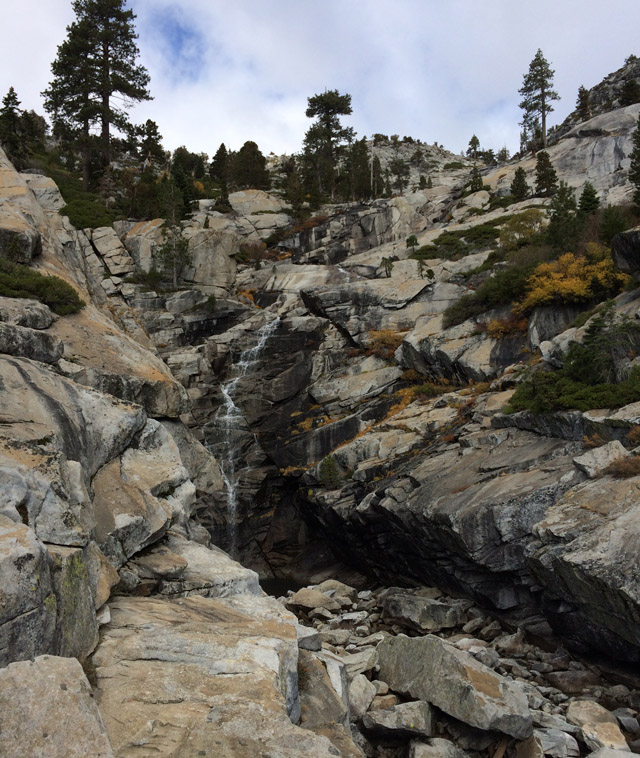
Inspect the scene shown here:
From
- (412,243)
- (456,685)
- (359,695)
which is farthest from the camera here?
(412,243)

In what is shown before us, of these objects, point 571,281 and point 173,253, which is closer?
point 571,281

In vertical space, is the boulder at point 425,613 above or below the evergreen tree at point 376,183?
below

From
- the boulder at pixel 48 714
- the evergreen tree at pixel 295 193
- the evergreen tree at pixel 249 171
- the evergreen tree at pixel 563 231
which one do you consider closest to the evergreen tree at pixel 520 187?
the evergreen tree at pixel 563 231

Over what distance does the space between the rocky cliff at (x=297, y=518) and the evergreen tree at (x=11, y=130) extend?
735cm

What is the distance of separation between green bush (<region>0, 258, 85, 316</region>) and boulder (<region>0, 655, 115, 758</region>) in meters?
20.1

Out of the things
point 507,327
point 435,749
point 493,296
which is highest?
point 493,296

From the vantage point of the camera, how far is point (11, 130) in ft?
178

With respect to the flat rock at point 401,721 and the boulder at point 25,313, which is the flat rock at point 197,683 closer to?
the flat rock at point 401,721

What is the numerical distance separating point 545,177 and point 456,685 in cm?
6014

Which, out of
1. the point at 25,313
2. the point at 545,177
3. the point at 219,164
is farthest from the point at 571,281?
the point at 219,164

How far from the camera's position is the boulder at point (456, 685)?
11.3 metres

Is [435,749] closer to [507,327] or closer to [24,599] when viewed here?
[24,599]

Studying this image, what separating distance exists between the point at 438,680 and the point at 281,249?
5471 cm

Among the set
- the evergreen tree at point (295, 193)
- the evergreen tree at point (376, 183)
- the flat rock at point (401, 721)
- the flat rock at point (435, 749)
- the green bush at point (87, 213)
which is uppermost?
the evergreen tree at point (376, 183)
